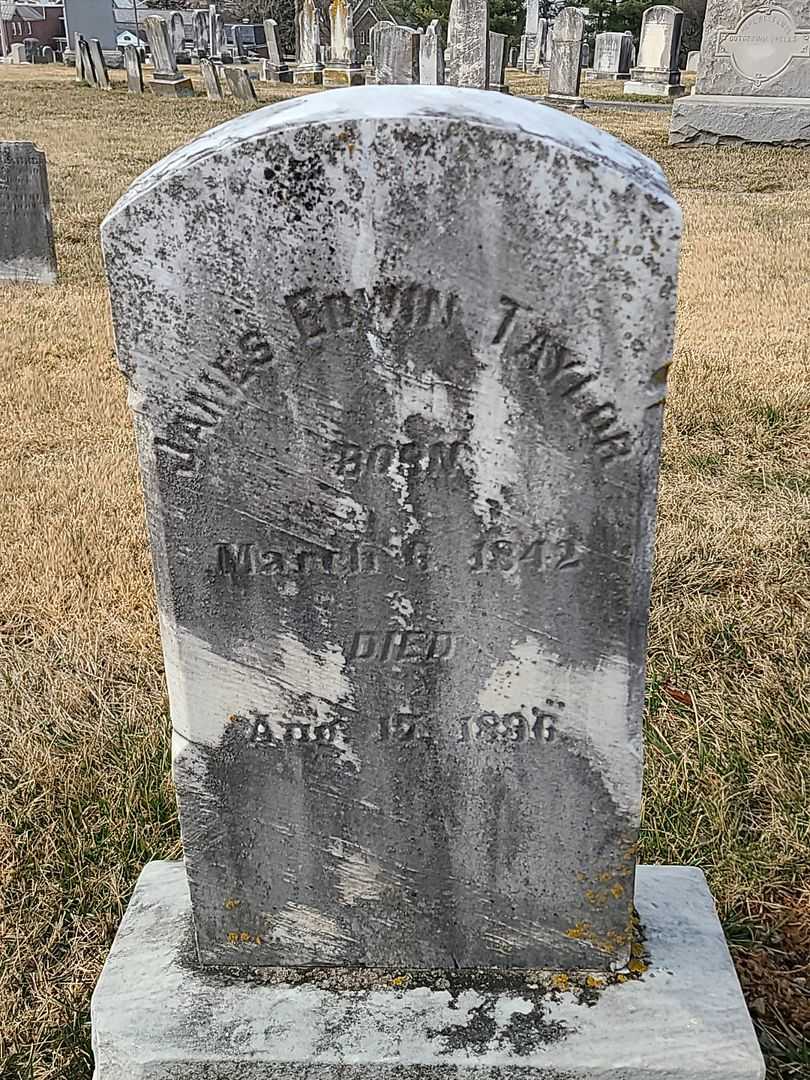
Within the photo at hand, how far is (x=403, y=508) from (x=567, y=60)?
19792 millimetres

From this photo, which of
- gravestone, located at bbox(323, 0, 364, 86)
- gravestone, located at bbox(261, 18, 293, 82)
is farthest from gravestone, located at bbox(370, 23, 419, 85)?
gravestone, located at bbox(261, 18, 293, 82)

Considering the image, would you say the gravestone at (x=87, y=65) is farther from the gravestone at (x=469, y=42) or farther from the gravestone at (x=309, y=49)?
the gravestone at (x=469, y=42)

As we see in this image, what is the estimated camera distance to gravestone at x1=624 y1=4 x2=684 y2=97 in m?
21.1

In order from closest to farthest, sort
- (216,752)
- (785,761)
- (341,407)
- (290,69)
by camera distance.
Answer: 1. (341,407)
2. (216,752)
3. (785,761)
4. (290,69)

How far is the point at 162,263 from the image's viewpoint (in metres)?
1.50

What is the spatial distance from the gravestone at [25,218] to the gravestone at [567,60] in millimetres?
13695

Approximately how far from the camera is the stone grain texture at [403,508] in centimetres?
144

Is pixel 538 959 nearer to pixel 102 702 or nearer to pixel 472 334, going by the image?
pixel 472 334

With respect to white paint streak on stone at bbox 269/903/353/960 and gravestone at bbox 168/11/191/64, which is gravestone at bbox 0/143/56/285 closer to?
white paint streak on stone at bbox 269/903/353/960

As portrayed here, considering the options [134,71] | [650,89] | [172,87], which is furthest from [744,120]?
[134,71]

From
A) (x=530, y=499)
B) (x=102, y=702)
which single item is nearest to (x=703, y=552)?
(x=102, y=702)

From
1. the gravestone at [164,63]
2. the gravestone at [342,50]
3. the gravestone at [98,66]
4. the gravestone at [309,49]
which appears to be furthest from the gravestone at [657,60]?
the gravestone at [98,66]

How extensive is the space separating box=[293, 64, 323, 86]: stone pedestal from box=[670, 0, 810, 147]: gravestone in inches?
577

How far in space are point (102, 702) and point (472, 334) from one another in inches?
75.6
